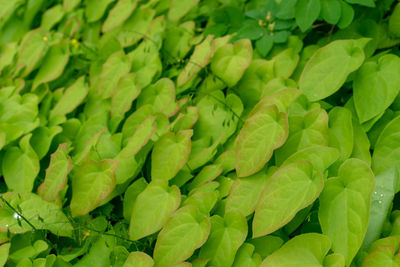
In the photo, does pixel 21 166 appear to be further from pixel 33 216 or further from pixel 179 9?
pixel 179 9

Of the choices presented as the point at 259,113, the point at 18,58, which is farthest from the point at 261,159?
the point at 18,58

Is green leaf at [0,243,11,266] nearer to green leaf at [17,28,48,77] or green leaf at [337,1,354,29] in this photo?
green leaf at [17,28,48,77]

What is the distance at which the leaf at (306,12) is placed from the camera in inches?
58.0

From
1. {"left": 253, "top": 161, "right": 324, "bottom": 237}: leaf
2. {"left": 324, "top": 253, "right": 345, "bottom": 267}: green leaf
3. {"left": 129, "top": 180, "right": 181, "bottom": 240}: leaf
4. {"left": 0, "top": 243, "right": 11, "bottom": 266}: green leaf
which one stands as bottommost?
{"left": 0, "top": 243, "right": 11, "bottom": 266}: green leaf

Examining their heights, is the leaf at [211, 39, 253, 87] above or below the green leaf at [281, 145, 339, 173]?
above

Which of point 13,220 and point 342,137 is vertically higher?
point 342,137

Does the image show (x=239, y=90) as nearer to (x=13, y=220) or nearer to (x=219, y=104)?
(x=219, y=104)

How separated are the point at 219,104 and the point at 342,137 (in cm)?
49

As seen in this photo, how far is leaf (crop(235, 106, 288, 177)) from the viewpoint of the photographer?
4.05ft

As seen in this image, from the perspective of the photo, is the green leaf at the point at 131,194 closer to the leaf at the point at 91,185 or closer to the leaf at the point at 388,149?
the leaf at the point at 91,185

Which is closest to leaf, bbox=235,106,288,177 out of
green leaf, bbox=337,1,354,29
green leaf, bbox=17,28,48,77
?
green leaf, bbox=337,1,354,29

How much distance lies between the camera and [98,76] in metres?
2.01

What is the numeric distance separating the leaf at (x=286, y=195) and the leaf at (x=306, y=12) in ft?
1.86

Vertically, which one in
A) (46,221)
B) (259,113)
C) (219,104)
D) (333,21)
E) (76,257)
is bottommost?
(76,257)
